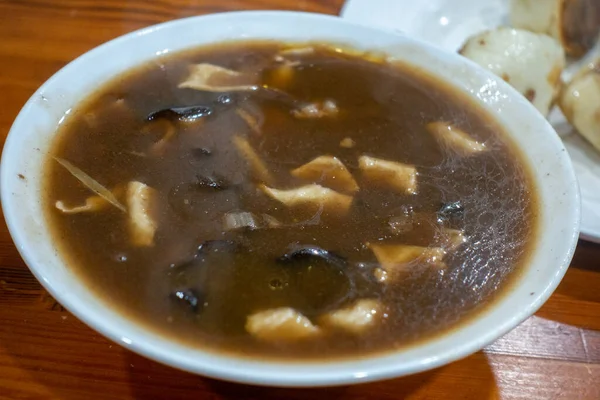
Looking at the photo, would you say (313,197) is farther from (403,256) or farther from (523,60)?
(523,60)

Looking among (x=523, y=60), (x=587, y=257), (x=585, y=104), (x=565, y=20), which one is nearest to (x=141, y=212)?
(x=587, y=257)

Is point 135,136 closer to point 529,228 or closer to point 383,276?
point 383,276

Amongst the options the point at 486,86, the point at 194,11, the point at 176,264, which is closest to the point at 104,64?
the point at 176,264

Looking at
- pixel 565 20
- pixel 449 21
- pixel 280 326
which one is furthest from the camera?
pixel 449 21

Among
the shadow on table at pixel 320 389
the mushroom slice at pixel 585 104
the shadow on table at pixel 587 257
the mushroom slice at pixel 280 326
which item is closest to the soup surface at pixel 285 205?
the mushroom slice at pixel 280 326

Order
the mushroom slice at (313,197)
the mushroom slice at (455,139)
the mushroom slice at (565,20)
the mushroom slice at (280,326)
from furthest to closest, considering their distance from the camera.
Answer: the mushroom slice at (565,20) < the mushroom slice at (455,139) < the mushroom slice at (313,197) < the mushroom slice at (280,326)

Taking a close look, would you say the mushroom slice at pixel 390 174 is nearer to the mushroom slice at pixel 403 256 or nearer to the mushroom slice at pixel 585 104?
the mushroom slice at pixel 403 256
